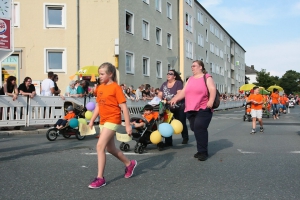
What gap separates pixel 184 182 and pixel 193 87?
2.37 metres

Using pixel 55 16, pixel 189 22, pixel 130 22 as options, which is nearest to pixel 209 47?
pixel 189 22

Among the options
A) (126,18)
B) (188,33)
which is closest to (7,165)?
(126,18)

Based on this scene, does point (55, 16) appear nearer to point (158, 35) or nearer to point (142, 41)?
point (142, 41)

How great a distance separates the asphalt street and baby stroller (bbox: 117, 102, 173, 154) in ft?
0.73

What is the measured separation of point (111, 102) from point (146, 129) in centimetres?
308

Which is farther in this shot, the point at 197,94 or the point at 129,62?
the point at 129,62

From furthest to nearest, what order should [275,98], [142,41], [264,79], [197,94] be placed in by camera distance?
[264,79] → [142,41] → [275,98] → [197,94]

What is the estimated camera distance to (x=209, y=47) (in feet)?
188

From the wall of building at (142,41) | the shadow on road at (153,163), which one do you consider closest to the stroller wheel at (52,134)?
the shadow on road at (153,163)

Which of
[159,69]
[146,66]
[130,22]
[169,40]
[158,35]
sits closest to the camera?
[130,22]

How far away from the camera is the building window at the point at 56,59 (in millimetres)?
25281

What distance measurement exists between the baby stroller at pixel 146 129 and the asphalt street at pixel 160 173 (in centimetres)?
22

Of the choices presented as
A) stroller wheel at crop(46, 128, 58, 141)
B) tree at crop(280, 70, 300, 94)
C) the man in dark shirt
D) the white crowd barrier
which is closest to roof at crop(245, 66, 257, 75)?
tree at crop(280, 70, 300, 94)

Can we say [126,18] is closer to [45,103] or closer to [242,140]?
[45,103]
